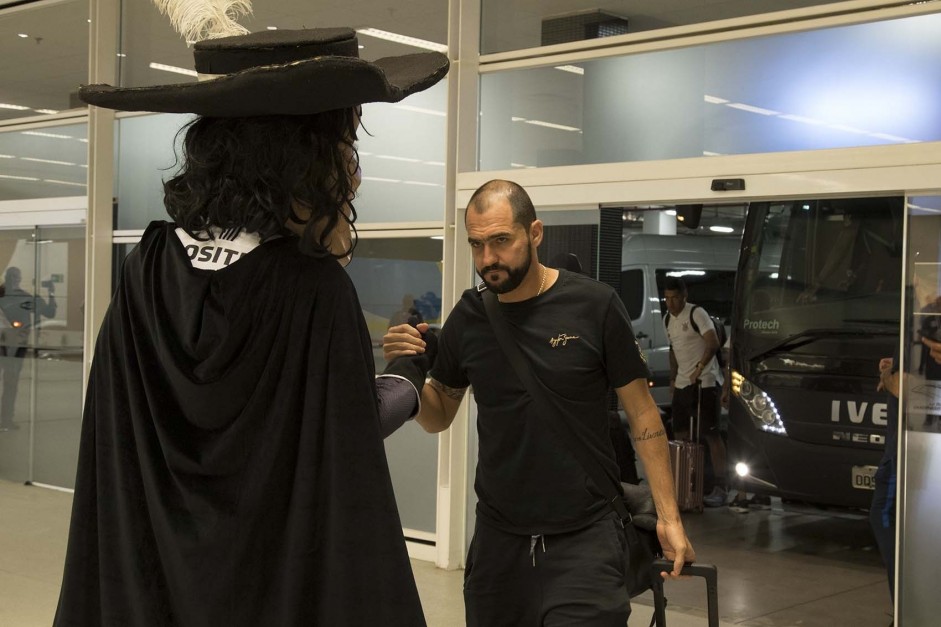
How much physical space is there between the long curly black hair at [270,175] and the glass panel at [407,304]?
5.17m

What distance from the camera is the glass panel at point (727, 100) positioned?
16.7 ft

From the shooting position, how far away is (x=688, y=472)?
8.28m

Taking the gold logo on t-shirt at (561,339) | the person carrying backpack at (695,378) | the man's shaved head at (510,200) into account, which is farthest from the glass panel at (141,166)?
the gold logo on t-shirt at (561,339)

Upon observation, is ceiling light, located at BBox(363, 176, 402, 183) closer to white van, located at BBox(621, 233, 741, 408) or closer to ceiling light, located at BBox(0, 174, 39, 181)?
ceiling light, located at BBox(0, 174, 39, 181)

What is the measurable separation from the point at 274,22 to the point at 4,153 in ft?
11.6

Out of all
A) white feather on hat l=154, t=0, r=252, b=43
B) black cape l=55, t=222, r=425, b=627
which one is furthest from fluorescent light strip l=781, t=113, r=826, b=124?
black cape l=55, t=222, r=425, b=627

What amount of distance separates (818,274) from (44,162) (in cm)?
646

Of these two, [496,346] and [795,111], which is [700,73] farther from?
[496,346]

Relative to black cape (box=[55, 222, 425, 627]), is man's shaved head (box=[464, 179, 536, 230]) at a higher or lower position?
higher

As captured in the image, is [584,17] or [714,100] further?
[584,17]

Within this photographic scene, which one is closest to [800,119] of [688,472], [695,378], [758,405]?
[758,405]

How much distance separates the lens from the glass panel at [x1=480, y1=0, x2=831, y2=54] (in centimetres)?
567

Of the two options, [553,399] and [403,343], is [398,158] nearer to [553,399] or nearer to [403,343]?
[553,399]

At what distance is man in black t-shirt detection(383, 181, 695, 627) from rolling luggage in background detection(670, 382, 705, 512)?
485cm
